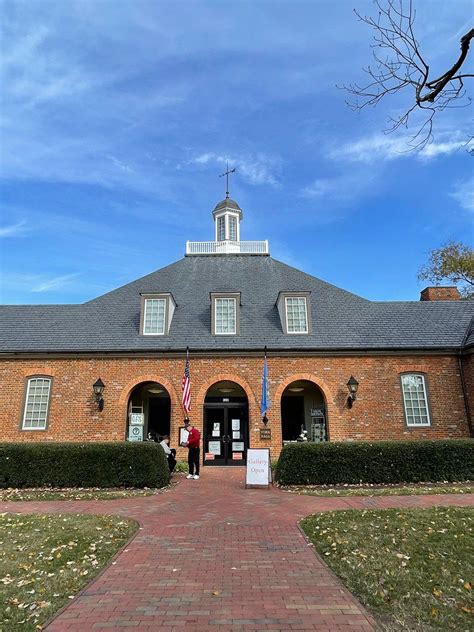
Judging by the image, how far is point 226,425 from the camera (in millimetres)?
16891

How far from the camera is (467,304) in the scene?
19266 millimetres

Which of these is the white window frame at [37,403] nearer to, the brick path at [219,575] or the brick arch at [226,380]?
the brick arch at [226,380]

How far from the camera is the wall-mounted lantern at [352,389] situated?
52.3 ft

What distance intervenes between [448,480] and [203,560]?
8909 mm

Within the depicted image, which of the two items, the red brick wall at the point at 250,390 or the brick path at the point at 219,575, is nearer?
the brick path at the point at 219,575

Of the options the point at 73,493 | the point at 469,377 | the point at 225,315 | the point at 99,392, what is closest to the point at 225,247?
the point at 225,315

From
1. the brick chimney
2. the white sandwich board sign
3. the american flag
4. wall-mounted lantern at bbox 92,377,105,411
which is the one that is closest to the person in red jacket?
the american flag

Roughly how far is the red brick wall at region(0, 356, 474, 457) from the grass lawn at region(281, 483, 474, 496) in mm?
3972

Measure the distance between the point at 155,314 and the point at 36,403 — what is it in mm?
5583

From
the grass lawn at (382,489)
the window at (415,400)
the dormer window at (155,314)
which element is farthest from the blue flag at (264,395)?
the window at (415,400)

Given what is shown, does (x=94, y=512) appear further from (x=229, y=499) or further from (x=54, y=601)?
(x=54, y=601)

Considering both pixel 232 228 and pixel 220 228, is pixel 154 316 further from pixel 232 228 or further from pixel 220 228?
pixel 232 228

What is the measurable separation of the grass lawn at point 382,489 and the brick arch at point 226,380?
4.83 m

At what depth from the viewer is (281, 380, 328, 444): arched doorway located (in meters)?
17.6
